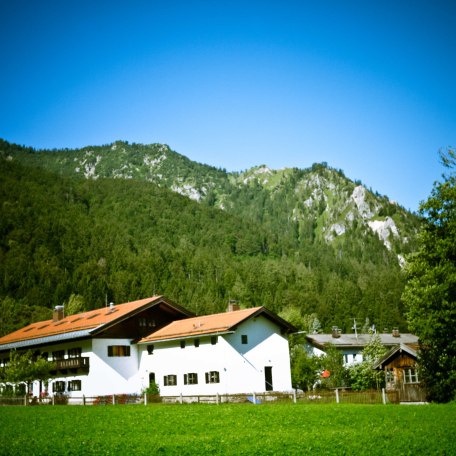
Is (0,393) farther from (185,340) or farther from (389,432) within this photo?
(389,432)

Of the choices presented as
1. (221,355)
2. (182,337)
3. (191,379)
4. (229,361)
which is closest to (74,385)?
(191,379)

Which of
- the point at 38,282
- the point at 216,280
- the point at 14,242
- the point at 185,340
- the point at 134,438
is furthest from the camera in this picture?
the point at 216,280

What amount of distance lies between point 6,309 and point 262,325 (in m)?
72.9

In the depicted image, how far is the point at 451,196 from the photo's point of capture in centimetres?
3550

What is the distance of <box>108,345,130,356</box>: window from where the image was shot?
169ft

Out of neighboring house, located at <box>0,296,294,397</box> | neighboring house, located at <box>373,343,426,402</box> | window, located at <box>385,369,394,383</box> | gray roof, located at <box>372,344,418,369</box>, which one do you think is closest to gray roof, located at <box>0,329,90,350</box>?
neighboring house, located at <box>0,296,294,397</box>

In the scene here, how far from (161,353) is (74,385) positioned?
28.5 ft

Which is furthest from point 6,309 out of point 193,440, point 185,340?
point 193,440

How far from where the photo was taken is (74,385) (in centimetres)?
5119

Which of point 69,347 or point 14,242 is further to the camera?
point 14,242

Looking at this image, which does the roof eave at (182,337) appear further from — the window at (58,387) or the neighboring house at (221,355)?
the window at (58,387)

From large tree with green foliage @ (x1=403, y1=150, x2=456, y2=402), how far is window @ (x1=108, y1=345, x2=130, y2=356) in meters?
28.1

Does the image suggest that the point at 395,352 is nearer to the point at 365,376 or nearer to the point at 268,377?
the point at 365,376

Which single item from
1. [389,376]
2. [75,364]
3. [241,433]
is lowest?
[389,376]
